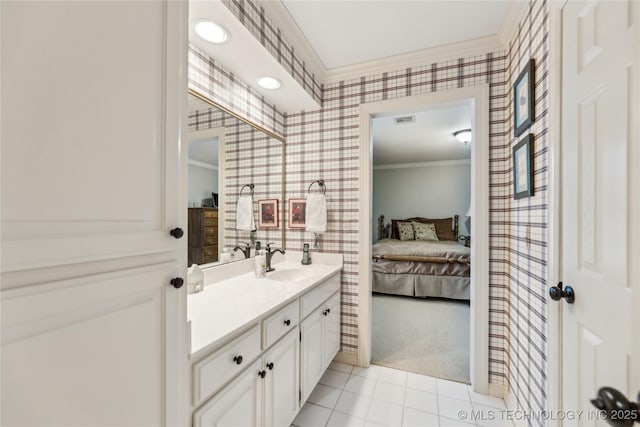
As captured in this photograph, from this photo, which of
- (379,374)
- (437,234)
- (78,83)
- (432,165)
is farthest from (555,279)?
(432,165)

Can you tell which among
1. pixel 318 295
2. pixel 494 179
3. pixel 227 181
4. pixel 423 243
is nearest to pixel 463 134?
pixel 423 243

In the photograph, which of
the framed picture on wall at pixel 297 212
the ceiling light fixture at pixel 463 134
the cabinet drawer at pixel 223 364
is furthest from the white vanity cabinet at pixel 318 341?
the ceiling light fixture at pixel 463 134

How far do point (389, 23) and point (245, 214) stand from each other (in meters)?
1.65

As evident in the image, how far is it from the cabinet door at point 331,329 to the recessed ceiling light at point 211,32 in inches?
68.9

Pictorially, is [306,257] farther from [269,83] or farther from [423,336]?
[423,336]

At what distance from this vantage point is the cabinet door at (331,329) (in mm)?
1932

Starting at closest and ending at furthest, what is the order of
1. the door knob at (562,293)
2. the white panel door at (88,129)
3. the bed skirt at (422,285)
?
1. the white panel door at (88,129)
2. the door knob at (562,293)
3. the bed skirt at (422,285)

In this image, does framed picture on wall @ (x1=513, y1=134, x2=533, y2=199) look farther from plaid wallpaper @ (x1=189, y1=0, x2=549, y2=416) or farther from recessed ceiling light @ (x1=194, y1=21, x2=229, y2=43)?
recessed ceiling light @ (x1=194, y1=21, x2=229, y2=43)

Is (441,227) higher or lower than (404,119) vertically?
lower

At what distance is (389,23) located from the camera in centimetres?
172

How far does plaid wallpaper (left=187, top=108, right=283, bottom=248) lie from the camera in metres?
1.73

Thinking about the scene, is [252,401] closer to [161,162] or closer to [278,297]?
[278,297]

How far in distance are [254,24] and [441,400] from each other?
264 cm

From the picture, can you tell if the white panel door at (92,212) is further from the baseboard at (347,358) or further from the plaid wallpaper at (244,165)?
the baseboard at (347,358)
